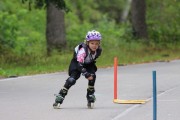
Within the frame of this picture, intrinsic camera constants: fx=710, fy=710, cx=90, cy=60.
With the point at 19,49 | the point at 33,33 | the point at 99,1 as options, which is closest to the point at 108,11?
the point at 99,1

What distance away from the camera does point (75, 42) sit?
35344 millimetres

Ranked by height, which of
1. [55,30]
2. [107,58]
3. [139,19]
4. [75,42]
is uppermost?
[139,19]

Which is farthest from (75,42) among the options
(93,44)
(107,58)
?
(93,44)

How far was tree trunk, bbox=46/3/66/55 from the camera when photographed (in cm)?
3187

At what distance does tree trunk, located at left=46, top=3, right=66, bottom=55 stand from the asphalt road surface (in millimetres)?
8811

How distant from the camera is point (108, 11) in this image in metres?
75.6

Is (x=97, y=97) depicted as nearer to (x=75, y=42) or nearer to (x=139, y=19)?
(x=75, y=42)

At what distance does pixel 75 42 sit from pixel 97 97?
19541 millimetres

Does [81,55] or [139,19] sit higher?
[139,19]

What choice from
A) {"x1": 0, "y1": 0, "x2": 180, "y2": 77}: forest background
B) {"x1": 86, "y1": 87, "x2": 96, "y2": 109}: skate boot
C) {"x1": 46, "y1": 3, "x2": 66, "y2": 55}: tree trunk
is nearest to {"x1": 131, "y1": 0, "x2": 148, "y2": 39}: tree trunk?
{"x1": 0, "y1": 0, "x2": 180, "y2": 77}: forest background

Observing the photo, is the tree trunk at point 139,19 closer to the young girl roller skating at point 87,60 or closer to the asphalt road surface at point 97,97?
the asphalt road surface at point 97,97

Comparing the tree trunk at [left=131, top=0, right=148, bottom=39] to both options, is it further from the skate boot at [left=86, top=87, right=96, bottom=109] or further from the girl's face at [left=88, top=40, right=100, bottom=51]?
the girl's face at [left=88, top=40, right=100, bottom=51]

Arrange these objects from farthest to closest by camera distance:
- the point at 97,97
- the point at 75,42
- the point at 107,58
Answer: the point at 75,42 < the point at 107,58 < the point at 97,97

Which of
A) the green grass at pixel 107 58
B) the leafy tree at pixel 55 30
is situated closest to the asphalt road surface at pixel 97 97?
the green grass at pixel 107 58
